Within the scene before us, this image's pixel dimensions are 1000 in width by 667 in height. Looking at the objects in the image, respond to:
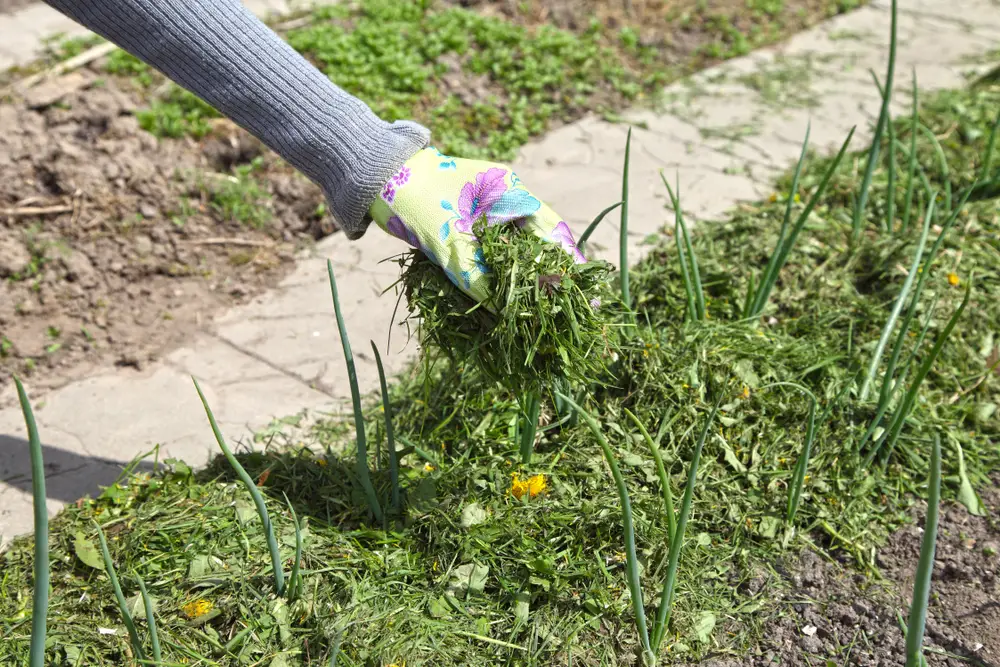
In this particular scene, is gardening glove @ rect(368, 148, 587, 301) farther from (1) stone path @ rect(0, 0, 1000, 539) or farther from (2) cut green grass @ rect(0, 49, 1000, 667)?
(1) stone path @ rect(0, 0, 1000, 539)

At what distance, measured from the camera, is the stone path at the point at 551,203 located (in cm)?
245

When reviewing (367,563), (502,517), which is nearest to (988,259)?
(502,517)

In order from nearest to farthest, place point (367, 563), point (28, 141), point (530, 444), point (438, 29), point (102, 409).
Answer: point (367, 563), point (530, 444), point (102, 409), point (28, 141), point (438, 29)

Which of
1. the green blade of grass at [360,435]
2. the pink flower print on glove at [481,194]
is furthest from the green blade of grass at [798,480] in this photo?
the green blade of grass at [360,435]

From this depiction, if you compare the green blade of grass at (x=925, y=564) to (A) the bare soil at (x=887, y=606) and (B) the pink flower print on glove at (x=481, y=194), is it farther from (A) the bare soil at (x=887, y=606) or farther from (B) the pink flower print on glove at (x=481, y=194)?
(B) the pink flower print on glove at (x=481, y=194)

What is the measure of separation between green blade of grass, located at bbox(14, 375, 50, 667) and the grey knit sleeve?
2.54 feet

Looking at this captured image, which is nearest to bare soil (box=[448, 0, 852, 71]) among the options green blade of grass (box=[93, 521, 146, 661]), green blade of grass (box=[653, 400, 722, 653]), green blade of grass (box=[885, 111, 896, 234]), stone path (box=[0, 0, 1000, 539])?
stone path (box=[0, 0, 1000, 539])

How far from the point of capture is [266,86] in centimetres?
183

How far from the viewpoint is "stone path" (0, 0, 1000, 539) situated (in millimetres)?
2445

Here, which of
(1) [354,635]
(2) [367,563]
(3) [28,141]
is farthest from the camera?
(3) [28,141]

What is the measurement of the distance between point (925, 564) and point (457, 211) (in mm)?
1024

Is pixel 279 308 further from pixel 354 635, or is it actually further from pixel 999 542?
pixel 999 542

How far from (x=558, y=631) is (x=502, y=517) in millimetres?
287

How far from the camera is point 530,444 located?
2.07 metres
